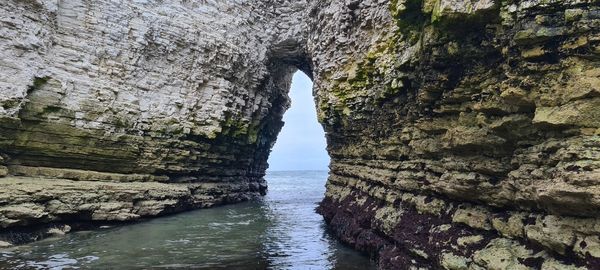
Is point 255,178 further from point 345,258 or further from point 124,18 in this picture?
point 345,258

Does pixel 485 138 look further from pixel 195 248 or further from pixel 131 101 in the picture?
pixel 131 101

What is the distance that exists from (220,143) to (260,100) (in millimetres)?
5751

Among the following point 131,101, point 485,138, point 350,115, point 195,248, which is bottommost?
point 195,248

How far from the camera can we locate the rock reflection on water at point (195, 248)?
12.6 meters

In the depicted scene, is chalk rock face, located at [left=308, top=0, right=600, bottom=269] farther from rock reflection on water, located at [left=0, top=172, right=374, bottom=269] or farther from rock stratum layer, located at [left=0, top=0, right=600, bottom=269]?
rock reflection on water, located at [left=0, top=172, right=374, bottom=269]

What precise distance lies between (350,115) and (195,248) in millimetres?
8814

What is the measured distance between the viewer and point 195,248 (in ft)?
49.4

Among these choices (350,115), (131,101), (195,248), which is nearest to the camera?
(195,248)

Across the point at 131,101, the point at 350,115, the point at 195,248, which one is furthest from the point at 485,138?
the point at 131,101

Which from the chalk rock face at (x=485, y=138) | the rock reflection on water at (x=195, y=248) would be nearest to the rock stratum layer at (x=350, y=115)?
the chalk rock face at (x=485, y=138)

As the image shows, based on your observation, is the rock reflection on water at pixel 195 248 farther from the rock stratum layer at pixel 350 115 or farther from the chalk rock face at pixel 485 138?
the chalk rock face at pixel 485 138

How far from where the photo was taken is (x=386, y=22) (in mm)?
15617

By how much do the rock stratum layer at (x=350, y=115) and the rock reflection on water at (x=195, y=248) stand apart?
1.32 meters

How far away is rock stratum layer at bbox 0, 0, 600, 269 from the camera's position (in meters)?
6.99
